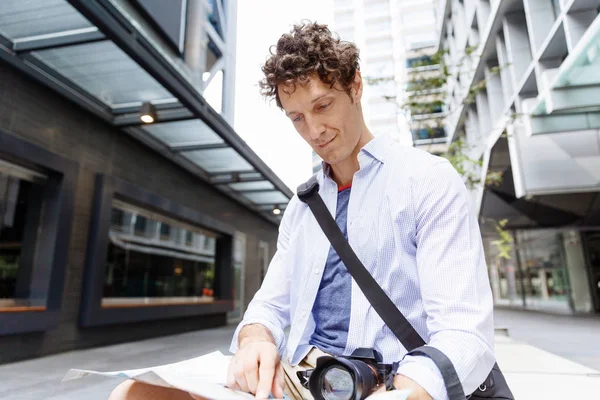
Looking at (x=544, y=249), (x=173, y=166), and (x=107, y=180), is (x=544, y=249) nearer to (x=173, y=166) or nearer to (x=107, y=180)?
(x=173, y=166)

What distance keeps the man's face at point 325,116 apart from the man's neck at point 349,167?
0.04 meters

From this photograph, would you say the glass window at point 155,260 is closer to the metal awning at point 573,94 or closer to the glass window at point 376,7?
the metal awning at point 573,94

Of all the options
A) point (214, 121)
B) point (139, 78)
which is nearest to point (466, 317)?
point (139, 78)

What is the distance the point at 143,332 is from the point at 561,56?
36.7ft

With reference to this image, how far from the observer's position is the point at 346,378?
88cm

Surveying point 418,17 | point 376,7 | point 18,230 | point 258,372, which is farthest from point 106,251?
point 376,7

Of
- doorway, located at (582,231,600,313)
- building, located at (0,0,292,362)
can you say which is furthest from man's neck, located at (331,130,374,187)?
doorway, located at (582,231,600,313)

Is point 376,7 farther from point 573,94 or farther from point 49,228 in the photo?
point 49,228

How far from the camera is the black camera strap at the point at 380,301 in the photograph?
816 millimetres

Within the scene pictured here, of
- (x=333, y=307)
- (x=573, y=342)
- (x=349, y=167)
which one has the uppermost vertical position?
(x=349, y=167)

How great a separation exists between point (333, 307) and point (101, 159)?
22.5 ft

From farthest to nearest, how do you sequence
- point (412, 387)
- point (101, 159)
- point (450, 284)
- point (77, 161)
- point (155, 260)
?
point (155, 260), point (101, 159), point (77, 161), point (450, 284), point (412, 387)

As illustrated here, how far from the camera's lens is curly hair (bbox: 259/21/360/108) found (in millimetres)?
1300

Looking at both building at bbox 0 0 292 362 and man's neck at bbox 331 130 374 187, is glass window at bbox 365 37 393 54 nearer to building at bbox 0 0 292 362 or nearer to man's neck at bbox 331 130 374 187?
building at bbox 0 0 292 362
